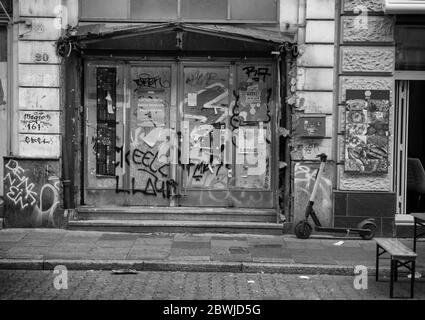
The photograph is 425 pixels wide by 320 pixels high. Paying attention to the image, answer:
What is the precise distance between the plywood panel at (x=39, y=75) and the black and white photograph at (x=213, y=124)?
0.08 ft

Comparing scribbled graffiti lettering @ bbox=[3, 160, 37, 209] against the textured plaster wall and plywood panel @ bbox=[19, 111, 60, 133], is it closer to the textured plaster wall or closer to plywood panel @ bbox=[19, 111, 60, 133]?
plywood panel @ bbox=[19, 111, 60, 133]

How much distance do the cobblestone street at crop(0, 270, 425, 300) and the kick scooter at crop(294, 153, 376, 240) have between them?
213 centimetres

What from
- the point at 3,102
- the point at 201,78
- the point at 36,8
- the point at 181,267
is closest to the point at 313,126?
the point at 201,78

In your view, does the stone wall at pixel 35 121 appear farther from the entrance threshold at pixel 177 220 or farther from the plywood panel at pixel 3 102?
the entrance threshold at pixel 177 220

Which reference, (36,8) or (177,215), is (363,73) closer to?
(177,215)

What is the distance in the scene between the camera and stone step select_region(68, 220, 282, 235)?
38.7 ft

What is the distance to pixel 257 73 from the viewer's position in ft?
40.5

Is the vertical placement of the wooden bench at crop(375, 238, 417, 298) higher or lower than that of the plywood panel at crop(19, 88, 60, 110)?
lower

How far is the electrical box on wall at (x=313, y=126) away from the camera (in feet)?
38.4

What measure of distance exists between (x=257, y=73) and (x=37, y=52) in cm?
394

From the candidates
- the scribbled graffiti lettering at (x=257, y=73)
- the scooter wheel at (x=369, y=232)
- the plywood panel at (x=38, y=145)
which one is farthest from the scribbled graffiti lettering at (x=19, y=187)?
the scooter wheel at (x=369, y=232)

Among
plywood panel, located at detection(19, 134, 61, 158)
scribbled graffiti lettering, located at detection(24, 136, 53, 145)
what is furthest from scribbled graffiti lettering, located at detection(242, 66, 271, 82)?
scribbled graffiti lettering, located at detection(24, 136, 53, 145)

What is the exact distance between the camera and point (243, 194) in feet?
40.9

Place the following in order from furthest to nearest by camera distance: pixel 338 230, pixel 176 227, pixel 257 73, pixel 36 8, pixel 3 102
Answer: pixel 257 73, pixel 3 102, pixel 176 227, pixel 36 8, pixel 338 230
